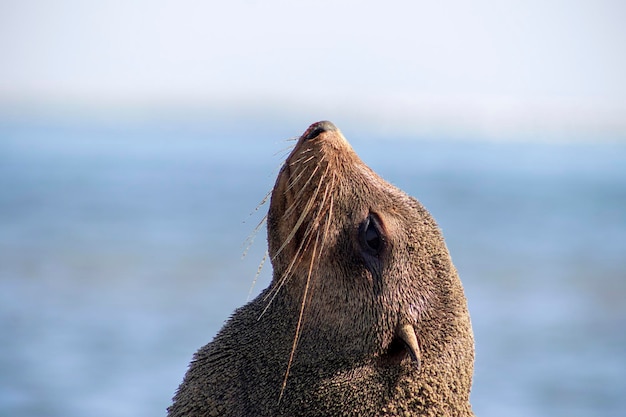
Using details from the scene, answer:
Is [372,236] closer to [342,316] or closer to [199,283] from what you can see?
[342,316]

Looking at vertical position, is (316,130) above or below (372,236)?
above

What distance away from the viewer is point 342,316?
193 inches

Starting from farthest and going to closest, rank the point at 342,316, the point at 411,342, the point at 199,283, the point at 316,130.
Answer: the point at 199,283 → the point at 316,130 → the point at 342,316 → the point at 411,342

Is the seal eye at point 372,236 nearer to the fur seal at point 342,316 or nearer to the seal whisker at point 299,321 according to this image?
the fur seal at point 342,316

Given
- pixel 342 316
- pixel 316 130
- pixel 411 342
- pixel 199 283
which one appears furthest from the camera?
pixel 199 283

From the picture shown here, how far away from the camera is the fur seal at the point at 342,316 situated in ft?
16.0

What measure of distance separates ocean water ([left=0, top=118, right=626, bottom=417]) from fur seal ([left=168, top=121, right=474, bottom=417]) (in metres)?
0.41

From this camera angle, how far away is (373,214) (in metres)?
5.08

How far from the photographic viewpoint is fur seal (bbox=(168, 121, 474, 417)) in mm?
4867

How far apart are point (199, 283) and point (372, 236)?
68.6 feet

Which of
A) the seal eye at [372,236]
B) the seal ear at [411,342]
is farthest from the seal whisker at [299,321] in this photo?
the seal ear at [411,342]

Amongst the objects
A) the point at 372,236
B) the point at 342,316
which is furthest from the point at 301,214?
the point at 342,316

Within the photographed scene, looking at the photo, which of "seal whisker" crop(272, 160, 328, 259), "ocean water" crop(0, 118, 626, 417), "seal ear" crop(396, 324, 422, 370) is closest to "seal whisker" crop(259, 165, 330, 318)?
"seal whisker" crop(272, 160, 328, 259)
